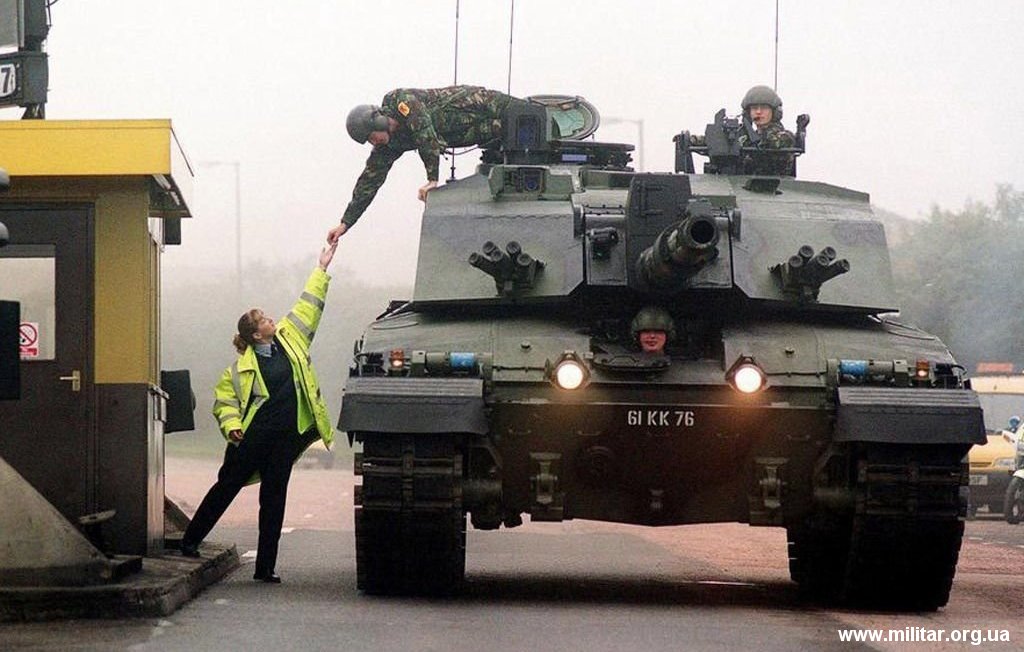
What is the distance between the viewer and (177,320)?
77.6m

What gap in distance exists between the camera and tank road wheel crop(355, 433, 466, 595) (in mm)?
13234

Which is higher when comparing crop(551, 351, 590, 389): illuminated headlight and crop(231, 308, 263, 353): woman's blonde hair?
crop(231, 308, 263, 353): woman's blonde hair

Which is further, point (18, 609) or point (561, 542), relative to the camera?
point (561, 542)

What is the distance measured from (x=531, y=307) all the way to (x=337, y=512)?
13216 mm

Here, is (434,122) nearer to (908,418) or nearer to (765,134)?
(765,134)

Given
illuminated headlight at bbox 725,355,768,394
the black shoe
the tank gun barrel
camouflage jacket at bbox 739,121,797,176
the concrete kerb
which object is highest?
camouflage jacket at bbox 739,121,797,176

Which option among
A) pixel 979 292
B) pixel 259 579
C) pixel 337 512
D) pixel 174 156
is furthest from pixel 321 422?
pixel 979 292

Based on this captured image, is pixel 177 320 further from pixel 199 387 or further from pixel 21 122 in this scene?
pixel 21 122

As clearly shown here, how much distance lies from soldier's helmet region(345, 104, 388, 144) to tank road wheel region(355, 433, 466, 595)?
448 centimetres

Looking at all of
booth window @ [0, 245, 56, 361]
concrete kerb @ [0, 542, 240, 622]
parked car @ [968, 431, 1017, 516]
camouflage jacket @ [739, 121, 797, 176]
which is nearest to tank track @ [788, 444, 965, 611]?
camouflage jacket @ [739, 121, 797, 176]

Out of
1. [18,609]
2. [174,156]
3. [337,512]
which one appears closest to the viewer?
[18,609]

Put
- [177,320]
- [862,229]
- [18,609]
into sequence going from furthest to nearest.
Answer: [177,320] < [862,229] < [18,609]

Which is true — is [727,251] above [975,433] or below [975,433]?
above

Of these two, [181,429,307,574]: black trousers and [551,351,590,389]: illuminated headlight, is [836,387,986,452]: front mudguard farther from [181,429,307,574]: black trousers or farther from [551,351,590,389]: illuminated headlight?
[181,429,307,574]: black trousers
